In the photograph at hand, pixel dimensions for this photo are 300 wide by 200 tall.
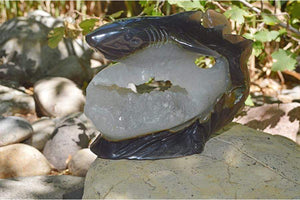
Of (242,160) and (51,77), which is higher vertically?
(242,160)

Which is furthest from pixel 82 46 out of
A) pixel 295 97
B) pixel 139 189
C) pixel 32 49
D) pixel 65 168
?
pixel 139 189

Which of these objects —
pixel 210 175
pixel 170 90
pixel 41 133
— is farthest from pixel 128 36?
pixel 41 133

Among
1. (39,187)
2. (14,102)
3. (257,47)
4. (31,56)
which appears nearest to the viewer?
(39,187)

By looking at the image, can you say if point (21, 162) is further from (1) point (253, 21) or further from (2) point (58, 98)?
(1) point (253, 21)

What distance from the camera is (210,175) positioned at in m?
1.48

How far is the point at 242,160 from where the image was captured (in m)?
1.57

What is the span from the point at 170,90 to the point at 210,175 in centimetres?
47

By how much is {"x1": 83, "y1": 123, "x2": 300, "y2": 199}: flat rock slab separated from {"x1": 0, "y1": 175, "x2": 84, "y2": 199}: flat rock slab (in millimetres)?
579

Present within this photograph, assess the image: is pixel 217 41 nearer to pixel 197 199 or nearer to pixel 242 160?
pixel 242 160

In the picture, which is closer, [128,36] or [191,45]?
[128,36]

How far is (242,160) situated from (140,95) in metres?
0.53

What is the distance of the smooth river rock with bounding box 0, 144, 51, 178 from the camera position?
2572 mm

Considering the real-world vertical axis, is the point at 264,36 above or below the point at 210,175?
above

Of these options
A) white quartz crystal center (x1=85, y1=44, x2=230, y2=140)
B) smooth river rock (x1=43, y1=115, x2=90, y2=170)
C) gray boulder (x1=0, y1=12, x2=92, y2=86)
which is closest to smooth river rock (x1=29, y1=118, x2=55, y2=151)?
smooth river rock (x1=43, y1=115, x2=90, y2=170)
